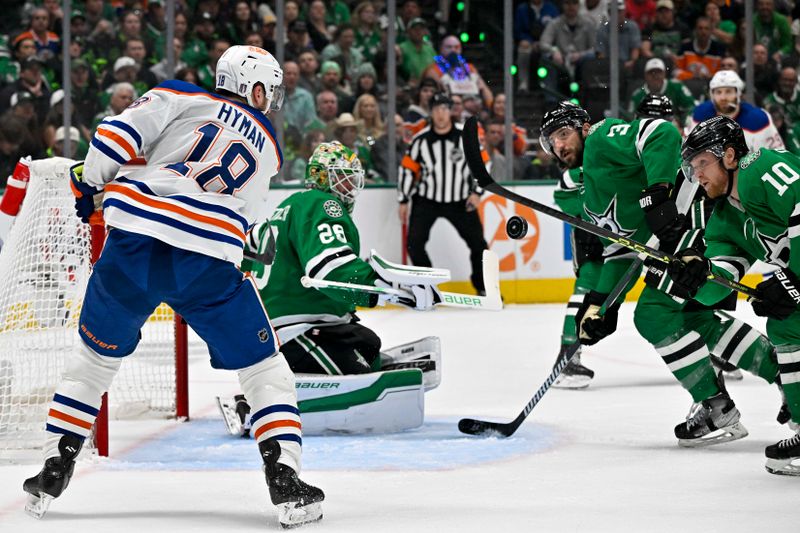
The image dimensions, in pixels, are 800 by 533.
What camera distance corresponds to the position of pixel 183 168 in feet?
8.98

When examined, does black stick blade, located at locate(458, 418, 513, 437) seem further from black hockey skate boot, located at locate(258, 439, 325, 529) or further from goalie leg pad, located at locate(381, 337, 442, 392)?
black hockey skate boot, located at locate(258, 439, 325, 529)

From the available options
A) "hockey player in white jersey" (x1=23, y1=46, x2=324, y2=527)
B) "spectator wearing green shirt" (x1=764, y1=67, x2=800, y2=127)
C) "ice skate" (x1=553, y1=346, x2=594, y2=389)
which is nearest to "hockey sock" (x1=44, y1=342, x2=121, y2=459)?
"hockey player in white jersey" (x1=23, y1=46, x2=324, y2=527)

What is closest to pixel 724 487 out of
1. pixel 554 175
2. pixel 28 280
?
pixel 28 280

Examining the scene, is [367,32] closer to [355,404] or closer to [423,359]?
[423,359]

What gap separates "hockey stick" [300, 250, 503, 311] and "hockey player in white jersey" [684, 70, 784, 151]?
9.87 ft

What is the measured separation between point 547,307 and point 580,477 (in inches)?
173

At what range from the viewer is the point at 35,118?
24.6 ft

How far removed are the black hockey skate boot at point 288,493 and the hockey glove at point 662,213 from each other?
132 centimetres

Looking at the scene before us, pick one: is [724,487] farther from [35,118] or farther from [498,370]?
[35,118]

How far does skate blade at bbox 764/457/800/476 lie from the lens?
306cm

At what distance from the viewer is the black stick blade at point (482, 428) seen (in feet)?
12.3

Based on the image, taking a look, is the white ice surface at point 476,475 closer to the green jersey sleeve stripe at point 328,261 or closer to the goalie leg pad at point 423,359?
the goalie leg pad at point 423,359

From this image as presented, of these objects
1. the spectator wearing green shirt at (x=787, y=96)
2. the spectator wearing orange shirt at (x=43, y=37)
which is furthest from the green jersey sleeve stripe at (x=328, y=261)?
the spectator wearing green shirt at (x=787, y=96)

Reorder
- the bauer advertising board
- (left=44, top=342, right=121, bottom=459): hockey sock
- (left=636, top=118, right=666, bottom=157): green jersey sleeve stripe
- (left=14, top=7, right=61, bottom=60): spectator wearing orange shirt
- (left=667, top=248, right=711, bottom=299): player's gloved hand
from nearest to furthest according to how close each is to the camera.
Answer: (left=44, top=342, right=121, bottom=459): hockey sock → (left=667, top=248, right=711, bottom=299): player's gloved hand → (left=636, top=118, right=666, bottom=157): green jersey sleeve stripe → (left=14, top=7, right=61, bottom=60): spectator wearing orange shirt → the bauer advertising board
